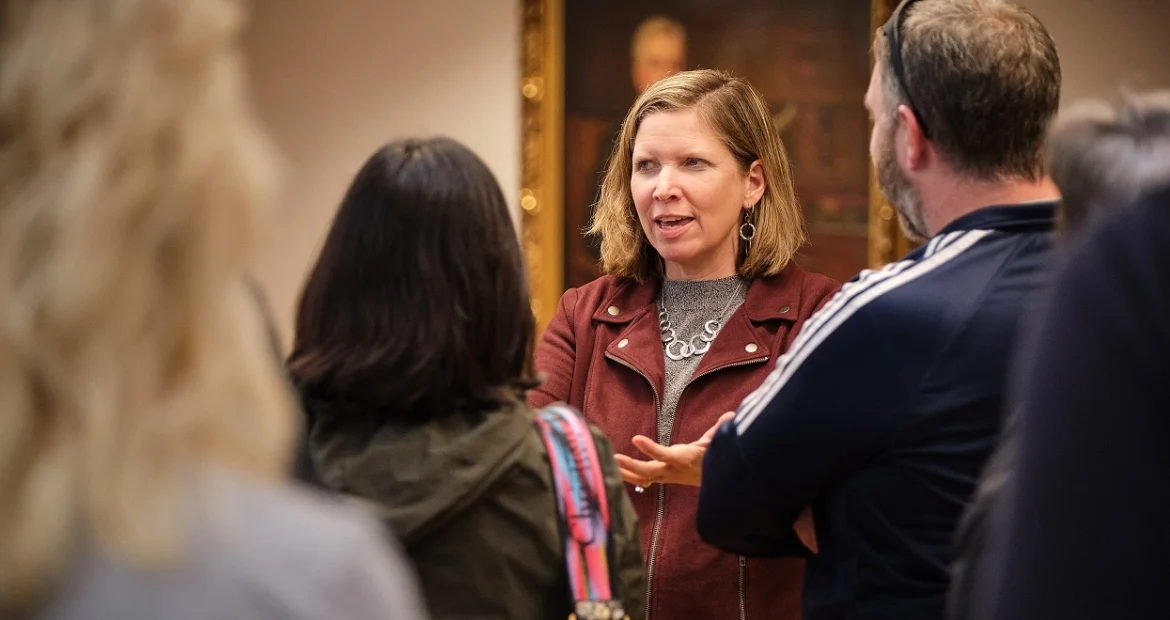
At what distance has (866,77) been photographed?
580 centimetres

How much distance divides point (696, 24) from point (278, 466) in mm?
4977

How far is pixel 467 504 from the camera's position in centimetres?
200

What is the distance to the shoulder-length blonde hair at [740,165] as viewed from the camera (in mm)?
3289

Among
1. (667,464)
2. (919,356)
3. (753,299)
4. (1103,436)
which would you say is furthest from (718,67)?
(1103,436)

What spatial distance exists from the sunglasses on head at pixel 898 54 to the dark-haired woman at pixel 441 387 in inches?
29.5

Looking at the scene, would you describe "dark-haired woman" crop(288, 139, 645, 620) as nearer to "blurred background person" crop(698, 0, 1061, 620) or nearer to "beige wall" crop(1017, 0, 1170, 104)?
"blurred background person" crop(698, 0, 1061, 620)

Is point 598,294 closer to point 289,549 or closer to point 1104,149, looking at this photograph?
point 1104,149

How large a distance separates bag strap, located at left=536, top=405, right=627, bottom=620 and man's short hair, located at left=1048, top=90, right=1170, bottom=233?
0.82 metres

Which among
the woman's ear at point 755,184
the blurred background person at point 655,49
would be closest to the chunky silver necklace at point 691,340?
the woman's ear at point 755,184

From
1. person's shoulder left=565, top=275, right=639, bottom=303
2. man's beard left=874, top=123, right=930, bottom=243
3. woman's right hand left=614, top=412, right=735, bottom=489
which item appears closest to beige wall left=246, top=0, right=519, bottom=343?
person's shoulder left=565, top=275, right=639, bottom=303

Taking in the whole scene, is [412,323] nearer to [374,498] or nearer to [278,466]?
[374,498]

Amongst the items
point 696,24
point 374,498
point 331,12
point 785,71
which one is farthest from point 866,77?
point 374,498

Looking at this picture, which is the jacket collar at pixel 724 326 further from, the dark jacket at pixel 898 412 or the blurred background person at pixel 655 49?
the blurred background person at pixel 655 49

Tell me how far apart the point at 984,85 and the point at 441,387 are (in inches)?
41.6
